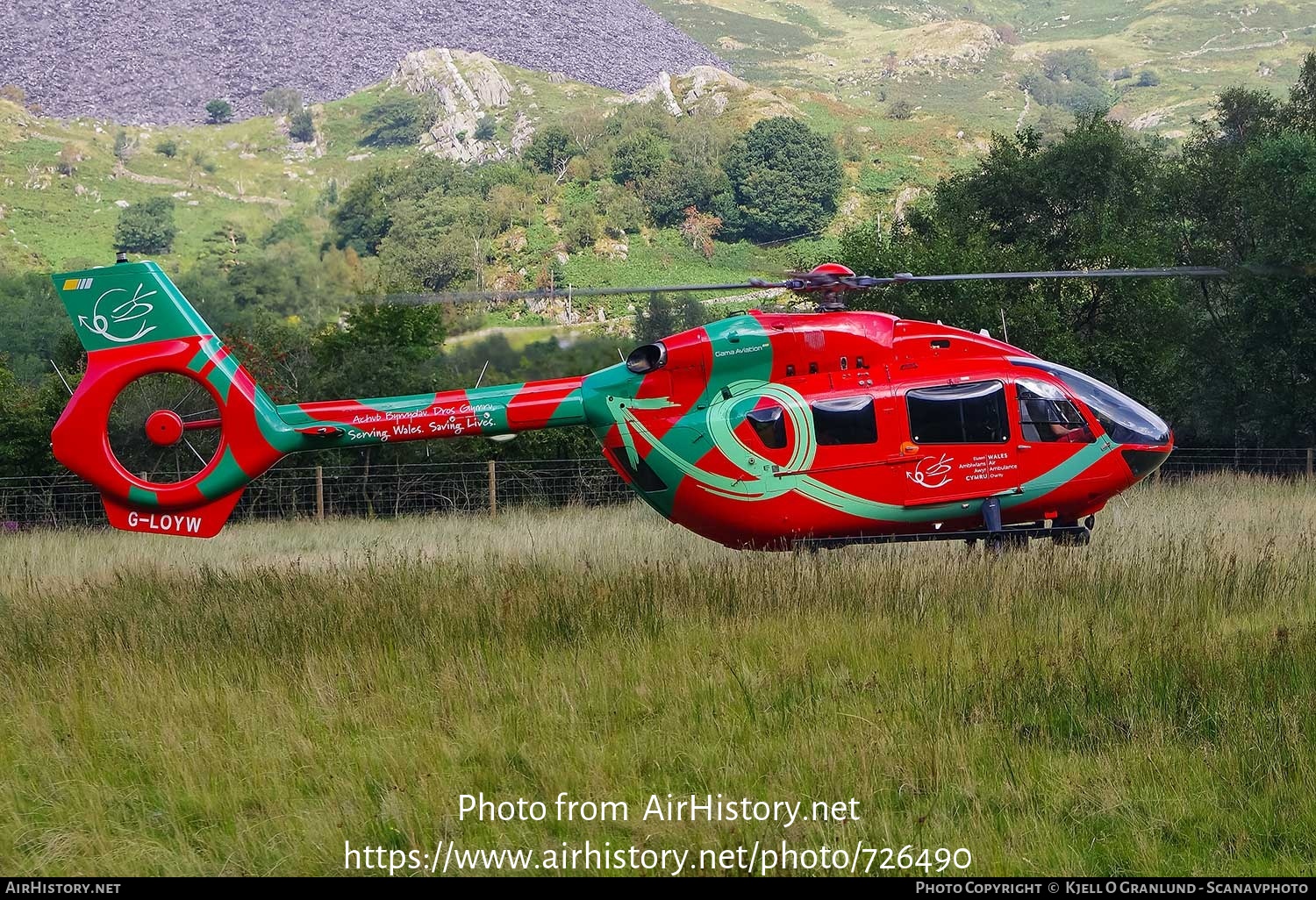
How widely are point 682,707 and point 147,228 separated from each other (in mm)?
116531

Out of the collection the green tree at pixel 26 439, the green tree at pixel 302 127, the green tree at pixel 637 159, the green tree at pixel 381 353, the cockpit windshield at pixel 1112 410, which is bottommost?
the green tree at pixel 26 439

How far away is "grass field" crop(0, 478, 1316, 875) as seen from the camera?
618 cm

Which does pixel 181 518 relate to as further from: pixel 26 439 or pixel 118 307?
pixel 26 439

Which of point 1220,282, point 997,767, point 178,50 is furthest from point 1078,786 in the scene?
point 178,50

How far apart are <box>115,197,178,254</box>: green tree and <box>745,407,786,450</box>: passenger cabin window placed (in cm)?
10898

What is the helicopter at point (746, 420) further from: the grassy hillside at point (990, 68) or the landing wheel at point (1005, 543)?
the grassy hillside at point (990, 68)

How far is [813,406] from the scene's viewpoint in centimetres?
1173


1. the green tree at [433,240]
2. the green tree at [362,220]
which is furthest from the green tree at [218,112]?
the green tree at [433,240]

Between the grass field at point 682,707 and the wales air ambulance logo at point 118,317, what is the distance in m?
2.28

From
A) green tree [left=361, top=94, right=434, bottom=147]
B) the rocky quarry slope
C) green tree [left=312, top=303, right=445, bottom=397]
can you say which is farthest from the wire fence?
the rocky quarry slope

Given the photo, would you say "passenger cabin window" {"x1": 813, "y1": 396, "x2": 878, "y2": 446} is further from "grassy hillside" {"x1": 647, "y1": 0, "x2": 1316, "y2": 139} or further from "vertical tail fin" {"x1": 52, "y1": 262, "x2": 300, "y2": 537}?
"grassy hillside" {"x1": 647, "y1": 0, "x2": 1316, "y2": 139}

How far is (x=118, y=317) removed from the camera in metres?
11.7

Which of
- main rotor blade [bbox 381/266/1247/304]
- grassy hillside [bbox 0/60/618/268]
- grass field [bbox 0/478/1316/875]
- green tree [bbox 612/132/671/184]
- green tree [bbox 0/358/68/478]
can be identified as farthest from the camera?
grassy hillside [bbox 0/60/618/268]

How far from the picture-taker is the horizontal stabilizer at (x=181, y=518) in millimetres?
11688
